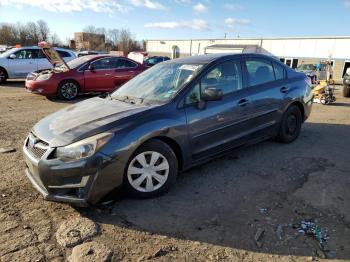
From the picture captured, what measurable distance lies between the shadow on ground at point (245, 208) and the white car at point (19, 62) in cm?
1284

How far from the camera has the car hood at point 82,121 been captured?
11.6ft

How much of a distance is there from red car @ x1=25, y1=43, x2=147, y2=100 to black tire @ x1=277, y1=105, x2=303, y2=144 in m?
7.20

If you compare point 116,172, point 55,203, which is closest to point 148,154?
point 116,172

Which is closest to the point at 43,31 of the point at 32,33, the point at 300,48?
the point at 32,33

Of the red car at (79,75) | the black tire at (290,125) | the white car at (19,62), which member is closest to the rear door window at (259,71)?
the black tire at (290,125)

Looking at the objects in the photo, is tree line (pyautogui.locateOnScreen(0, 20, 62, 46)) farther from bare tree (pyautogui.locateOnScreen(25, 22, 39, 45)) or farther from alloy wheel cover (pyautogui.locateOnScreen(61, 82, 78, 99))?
alloy wheel cover (pyautogui.locateOnScreen(61, 82, 78, 99))

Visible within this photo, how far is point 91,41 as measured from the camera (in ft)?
303

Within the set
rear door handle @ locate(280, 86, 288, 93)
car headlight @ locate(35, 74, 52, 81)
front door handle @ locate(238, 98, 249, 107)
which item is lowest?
car headlight @ locate(35, 74, 52, 81)

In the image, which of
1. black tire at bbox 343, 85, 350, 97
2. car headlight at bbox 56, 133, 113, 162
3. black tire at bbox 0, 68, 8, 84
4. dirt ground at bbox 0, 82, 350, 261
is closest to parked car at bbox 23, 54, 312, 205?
car headlight at bbox 56, 133, 113, 162

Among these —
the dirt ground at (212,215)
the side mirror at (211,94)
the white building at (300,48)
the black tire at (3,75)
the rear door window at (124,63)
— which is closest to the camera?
the dirt ground at (212,215)

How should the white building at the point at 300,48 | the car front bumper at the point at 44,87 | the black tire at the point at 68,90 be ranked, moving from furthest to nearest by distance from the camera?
the white building at the point at 300,48 < the black tire at the point at 68,90 < the car front bumper at the point at 44,87

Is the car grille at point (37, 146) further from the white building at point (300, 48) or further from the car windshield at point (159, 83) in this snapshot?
the white building at point (300, 48)

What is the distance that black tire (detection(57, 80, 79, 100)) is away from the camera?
10.7 metres

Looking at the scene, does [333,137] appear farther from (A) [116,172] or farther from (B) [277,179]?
(A) [116,172]
